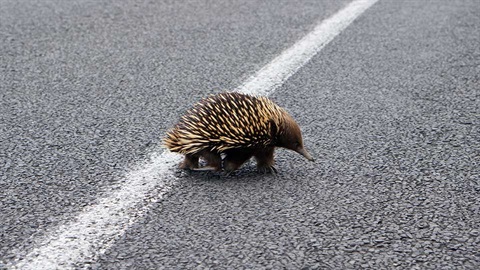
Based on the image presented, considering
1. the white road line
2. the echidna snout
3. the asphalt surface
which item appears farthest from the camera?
the echidna snout

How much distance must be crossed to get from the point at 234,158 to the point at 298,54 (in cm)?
280

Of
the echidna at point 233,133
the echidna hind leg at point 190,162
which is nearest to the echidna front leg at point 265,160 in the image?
the echidna at point 233,133

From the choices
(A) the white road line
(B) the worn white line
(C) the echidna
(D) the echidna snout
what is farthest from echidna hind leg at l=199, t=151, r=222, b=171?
(B) the worn white line

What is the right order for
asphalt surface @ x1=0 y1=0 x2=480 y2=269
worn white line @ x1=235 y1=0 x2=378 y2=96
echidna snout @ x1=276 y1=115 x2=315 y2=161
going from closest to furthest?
asphalt surface @ x1=0 y1=0 x2=480 y2=269 → echidna snout @ x1=276 y1=115 x2=315 y2=161 → worn white line @ x1=235 y1=0 x2=378 y2=96

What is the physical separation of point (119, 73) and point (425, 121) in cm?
240

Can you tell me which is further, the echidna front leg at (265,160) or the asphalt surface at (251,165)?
the echidna front leg at (265,160)

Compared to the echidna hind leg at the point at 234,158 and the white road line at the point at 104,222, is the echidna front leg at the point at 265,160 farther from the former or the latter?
the white road line at the point at 104,222

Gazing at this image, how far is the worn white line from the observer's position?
19.1ft

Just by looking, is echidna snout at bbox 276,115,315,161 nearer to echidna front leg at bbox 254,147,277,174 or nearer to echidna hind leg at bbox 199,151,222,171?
echidna front leg at bbox 254,147,277,174

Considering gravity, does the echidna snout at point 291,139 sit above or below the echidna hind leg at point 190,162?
below

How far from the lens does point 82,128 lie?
193 inches

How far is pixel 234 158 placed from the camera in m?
4.22

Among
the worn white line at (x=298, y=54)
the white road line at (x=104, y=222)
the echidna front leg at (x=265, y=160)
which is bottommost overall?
the worn white line at (x=298, y=54)

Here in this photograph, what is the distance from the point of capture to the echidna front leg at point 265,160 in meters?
4.23
